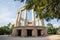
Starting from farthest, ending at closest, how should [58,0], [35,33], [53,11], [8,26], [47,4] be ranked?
Answer: 1. [8,26]
2. [35,33]
3. [53,11]
4. [47,4]
5. [58,0]

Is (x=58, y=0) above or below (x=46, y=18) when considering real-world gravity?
above

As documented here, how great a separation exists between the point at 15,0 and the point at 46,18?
3.47m

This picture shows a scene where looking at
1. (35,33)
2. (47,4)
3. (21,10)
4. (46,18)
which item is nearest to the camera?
(47,4)

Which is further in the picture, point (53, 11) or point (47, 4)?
point (53, 11)

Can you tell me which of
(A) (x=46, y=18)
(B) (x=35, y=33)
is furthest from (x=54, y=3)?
(B) (x=35, y=33)

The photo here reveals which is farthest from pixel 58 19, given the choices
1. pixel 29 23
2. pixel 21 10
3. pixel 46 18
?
pixel 29 23

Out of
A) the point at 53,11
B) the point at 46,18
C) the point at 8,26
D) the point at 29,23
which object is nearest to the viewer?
the point at 53,11

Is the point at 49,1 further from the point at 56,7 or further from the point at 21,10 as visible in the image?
the point at 21,10

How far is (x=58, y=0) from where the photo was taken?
9859 millimetres

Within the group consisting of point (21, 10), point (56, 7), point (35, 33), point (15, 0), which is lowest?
point (35, 33)

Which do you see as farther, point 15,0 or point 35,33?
point 35,33

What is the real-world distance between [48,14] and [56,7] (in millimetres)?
1050

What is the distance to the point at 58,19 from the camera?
41.1 ft

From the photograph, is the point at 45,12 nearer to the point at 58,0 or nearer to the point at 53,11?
the point at 53,11
